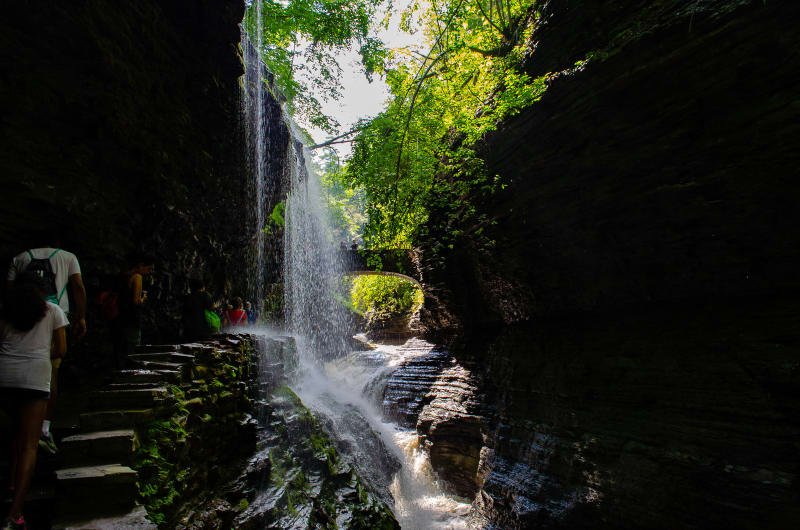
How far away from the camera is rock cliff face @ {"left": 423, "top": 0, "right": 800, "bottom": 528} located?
480cm

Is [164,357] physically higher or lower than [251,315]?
lower

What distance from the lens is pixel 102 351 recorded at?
15.6 feet

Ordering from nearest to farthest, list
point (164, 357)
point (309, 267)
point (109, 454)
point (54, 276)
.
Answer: point (109, 454), point (54, 276), point (164, 357), point (309, 267)

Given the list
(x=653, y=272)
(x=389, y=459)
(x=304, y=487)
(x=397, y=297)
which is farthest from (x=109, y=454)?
(x=397, y=297)

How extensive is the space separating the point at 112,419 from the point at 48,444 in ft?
1.55

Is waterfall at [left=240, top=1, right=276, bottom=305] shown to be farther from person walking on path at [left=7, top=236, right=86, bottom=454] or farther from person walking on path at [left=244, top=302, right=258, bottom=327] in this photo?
person walking on path at [left=7, top=236, right=86, bottom=454]

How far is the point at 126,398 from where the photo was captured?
10.4 feet

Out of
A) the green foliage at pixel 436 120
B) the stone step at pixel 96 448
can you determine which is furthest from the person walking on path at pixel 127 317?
the green foliage at pixel 436 120

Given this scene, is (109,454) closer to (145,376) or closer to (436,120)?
(145,376)

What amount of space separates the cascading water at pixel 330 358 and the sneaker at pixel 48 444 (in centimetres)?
463

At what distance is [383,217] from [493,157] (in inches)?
123

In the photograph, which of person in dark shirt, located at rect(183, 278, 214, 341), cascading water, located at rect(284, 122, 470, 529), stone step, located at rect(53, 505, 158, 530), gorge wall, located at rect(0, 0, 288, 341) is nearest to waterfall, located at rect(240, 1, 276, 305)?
gorge wall, located at rect(0, 0, 288, 341)

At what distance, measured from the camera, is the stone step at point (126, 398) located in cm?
311

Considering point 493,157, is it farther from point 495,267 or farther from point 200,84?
point 200,84
